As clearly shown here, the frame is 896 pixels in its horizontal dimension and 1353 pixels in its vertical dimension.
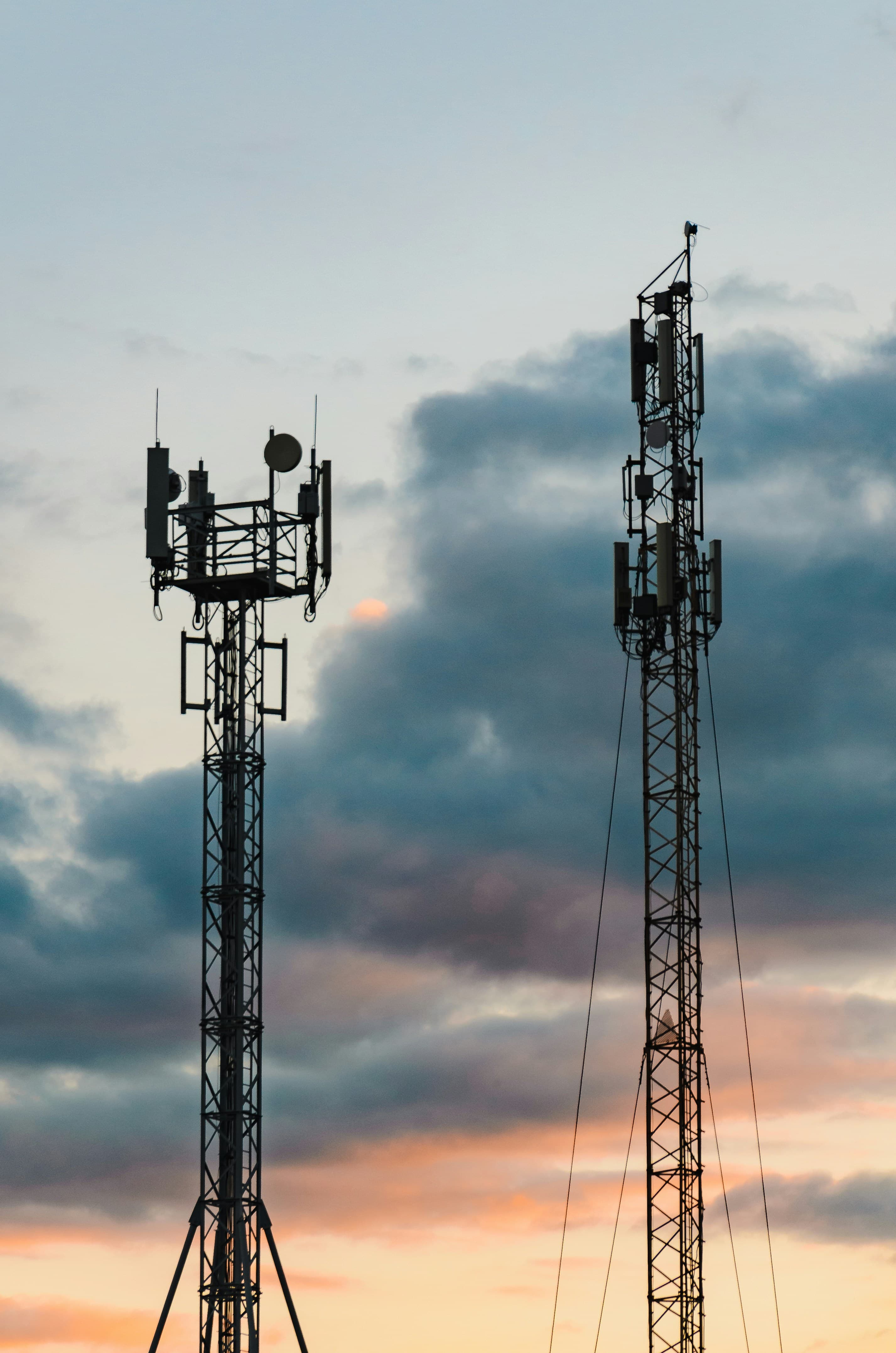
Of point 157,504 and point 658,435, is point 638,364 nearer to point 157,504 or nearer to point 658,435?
point 658,435

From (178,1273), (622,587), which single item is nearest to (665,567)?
(622,587)

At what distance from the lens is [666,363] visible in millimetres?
102875

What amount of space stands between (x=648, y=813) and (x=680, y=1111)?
11702 mm

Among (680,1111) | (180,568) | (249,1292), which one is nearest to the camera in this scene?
(249,1292)

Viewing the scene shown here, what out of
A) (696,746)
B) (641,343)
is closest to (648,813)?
(696,746)

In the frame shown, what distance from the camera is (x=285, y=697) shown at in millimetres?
87500

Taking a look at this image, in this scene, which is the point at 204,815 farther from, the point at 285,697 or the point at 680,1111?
the point at 680,1111

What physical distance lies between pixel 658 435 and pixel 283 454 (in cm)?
1875

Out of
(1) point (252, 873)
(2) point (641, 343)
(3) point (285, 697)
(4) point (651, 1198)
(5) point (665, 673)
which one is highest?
(2) point (641, 343)

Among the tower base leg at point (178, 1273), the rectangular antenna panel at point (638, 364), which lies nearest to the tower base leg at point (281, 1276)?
the tower base leg at point (178, 1273)

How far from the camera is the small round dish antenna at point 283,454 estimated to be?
298ft

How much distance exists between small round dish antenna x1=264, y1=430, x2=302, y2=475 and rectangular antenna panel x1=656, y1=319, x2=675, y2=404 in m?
18.8

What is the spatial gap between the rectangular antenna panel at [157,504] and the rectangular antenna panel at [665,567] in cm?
2110

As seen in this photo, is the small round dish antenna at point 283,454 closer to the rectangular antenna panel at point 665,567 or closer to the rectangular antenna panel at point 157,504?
the rectangular antenna panel at point 157,504
